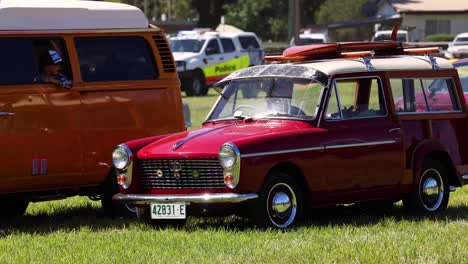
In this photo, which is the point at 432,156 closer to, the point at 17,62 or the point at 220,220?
the point at 220,220

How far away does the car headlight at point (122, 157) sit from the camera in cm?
1128

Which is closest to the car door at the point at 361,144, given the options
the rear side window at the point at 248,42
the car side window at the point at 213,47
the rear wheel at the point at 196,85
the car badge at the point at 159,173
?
the car badge at the point at 159,173

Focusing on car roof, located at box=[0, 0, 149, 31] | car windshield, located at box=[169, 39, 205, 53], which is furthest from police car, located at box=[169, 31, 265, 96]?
A: car roof, located at box=[0, 0, 149, 31]

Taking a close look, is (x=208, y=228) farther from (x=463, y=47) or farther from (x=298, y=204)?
(x=463, y=47)

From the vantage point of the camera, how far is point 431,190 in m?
12.1

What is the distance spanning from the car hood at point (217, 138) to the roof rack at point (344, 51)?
3.35 ft

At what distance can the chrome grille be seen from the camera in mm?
10664

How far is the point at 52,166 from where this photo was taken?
11805mm

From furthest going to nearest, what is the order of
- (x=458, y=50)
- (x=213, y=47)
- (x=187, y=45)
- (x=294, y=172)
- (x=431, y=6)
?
1. (x=431, y=6)
2. (x=458, y=50)
3. (x=187, y=45)
4. (x=213, y=47)
5. (x=294, y=172)

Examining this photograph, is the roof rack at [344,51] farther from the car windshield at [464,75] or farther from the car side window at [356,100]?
the car windshield at [464,75]

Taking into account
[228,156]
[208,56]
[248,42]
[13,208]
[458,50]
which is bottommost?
[458,50]

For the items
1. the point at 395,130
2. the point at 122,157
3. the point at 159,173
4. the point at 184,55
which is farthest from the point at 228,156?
the point at 184,55

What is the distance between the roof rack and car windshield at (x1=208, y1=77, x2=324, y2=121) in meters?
0.58

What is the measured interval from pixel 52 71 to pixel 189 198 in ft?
7.21
